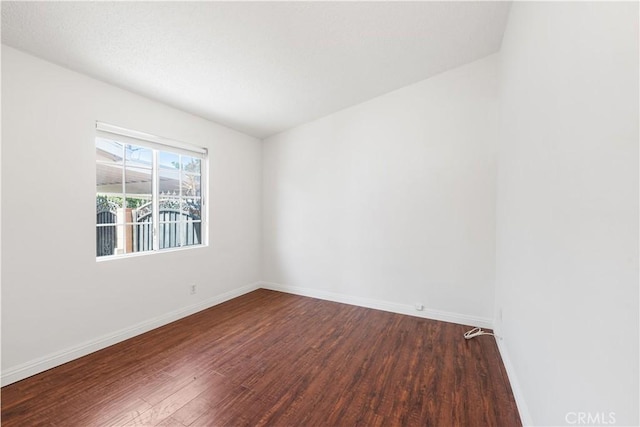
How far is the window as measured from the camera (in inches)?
99.3

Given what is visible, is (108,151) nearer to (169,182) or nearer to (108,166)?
(108,166)

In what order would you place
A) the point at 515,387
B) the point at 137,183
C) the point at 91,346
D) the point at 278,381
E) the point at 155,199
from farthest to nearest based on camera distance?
1. the point at 155,199
2. the point at 137,183
3. the point at 91,346
4. the point at 278,381
5. the point at 515,387

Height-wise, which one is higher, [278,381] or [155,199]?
[155,199]

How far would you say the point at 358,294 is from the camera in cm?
358

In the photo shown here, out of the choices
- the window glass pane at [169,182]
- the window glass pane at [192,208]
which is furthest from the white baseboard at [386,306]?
the window glass pane at [169,182]

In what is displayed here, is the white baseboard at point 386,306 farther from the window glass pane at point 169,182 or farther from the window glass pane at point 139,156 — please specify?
the window glass pane at point 139,156

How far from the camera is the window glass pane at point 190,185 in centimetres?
330

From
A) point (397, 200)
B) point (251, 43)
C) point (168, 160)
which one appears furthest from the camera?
point (397, 200)

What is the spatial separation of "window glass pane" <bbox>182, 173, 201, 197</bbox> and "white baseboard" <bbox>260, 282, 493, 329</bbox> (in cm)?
184

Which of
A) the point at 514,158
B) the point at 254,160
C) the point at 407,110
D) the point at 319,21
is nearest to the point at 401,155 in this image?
the point at 407,110

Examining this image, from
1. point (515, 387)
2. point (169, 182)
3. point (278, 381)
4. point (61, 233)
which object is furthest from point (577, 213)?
point (169, 182)

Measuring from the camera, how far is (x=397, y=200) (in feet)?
10.9

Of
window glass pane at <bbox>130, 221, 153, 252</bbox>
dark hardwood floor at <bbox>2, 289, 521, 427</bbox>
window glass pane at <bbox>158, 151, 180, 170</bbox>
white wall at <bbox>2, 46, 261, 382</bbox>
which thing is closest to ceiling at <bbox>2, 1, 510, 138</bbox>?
white wall at <bbox>2, 46, 261, 382</bbox>

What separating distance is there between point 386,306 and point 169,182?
307 centimetres
